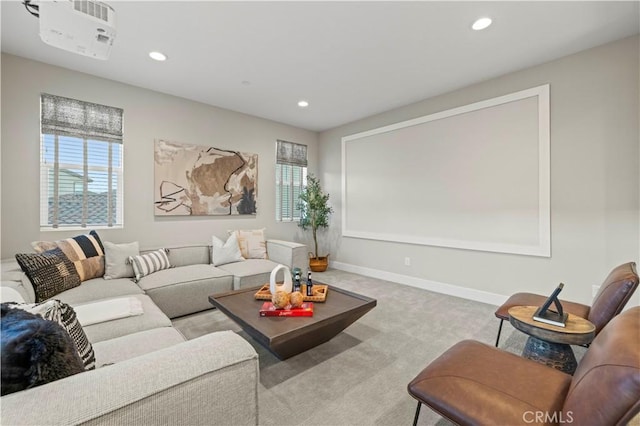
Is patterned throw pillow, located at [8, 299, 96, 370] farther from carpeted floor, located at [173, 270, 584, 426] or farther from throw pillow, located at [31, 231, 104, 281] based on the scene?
throw pillow, located at [31, 231, 104, 281]

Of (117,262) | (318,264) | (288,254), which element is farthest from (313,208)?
(117,262)

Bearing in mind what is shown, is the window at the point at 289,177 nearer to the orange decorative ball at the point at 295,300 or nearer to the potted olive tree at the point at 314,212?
the potted olive tree at the point at 314,212

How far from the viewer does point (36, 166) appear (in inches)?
113

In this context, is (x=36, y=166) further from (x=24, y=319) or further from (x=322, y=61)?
(x=322, y=61)

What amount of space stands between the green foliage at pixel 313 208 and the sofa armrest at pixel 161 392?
4084mm

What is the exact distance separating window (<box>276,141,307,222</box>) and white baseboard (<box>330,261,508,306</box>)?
4.92 ft

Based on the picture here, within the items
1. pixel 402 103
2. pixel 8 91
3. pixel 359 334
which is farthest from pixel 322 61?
pixel 8 91

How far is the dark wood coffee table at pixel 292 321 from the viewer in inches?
68.4

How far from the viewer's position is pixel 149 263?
2.99m

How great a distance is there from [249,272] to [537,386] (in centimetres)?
275

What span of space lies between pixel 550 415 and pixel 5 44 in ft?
15.7

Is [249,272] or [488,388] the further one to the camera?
[249,272]

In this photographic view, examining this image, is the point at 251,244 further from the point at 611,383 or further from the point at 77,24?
the point at 611,383

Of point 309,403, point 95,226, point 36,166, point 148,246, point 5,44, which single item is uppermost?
point 5,44
